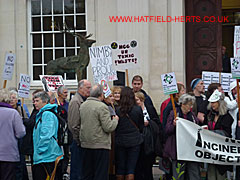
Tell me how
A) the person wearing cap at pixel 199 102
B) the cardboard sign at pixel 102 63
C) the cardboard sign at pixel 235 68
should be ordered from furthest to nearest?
the cardboard sign at pixel 102 63, the person wearing cap at pixel 199 102, the cardboard sign at pixel 235 68

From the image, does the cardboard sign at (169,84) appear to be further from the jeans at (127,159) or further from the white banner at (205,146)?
the jeans at (127,159)

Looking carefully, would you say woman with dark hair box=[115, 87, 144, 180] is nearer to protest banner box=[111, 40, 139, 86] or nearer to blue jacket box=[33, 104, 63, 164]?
blue jacket box=[33, 104, 63, 164]

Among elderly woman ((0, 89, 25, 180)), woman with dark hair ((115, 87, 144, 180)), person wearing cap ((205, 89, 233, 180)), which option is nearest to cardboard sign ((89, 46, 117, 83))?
woman with dark hair ((115, 87, 144, 180))

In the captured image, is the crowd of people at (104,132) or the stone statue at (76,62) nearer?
the crowd of people at (104,132)

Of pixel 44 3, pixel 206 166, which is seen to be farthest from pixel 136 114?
pixel 44 3

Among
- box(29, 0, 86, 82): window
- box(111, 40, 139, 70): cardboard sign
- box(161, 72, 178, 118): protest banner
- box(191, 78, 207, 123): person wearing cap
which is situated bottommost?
box(191, 78, 207, 123): person wearing cap

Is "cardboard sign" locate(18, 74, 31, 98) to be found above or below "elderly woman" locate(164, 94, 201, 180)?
above

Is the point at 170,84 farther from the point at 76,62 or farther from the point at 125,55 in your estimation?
the point at 76,62

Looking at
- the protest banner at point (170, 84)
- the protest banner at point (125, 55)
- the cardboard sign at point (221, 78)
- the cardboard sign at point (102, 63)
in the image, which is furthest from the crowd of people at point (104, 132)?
the cardboard sign at point (221, 78)

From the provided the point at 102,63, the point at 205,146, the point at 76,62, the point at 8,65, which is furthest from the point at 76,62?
the point at 205,146

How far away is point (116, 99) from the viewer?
28.3 ft

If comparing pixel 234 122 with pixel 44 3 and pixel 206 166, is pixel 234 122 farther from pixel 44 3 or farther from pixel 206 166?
pixel 44 3

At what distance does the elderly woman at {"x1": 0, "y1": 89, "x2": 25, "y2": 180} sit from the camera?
24.6 feet

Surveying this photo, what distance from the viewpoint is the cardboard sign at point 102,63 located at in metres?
9.62
